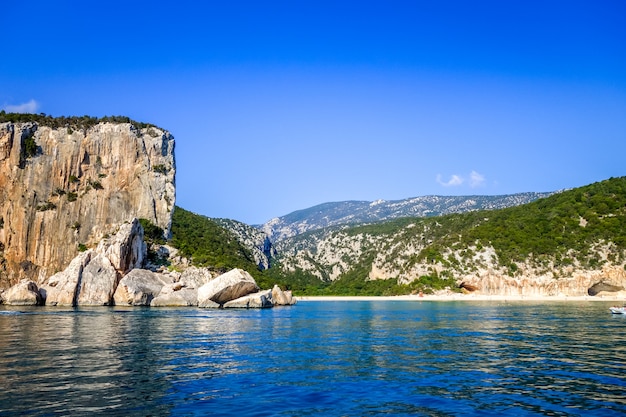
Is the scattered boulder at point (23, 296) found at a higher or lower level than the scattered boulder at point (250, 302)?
higher

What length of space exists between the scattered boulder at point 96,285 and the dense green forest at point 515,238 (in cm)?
1805

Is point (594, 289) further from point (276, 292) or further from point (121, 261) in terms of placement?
point (121, 261)

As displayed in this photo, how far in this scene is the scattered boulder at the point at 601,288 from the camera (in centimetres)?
9338

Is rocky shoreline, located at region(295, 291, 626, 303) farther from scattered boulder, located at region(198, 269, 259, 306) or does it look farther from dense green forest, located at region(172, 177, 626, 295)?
scattered boulder, located at region(198, 269, 259, 306)

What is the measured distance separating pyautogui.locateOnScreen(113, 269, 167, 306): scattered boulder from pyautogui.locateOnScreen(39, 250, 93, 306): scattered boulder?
5.59m

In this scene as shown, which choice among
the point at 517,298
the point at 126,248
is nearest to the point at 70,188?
the point at 126,248

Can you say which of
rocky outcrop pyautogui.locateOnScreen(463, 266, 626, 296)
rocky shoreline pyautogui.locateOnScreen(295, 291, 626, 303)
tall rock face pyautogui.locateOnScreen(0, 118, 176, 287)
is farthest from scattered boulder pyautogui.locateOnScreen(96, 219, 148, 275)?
Result: rocky outcrop pyautogui.locateOnScreen(463, 266, 626, 296)

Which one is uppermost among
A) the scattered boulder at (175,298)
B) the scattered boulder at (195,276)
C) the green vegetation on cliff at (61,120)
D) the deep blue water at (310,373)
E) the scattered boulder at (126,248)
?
the green vegetation on cliff at (61,120)

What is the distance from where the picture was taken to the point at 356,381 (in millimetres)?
16266

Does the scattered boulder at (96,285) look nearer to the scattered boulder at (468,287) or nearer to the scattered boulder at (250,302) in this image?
the scattered boulder at (250,302)

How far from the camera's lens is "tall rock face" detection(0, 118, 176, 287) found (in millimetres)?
84312

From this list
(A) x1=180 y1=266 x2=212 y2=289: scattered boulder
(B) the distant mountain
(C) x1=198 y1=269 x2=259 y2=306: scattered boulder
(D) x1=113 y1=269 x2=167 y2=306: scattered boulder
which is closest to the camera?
(C) x1=198 y1=269 x2=259 y2=306: scattered boulder

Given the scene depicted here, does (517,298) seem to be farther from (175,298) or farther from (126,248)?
(126,248)

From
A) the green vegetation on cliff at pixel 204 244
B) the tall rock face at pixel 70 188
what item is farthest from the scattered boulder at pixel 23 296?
the green vegetation on cliff at pixel 204 244
